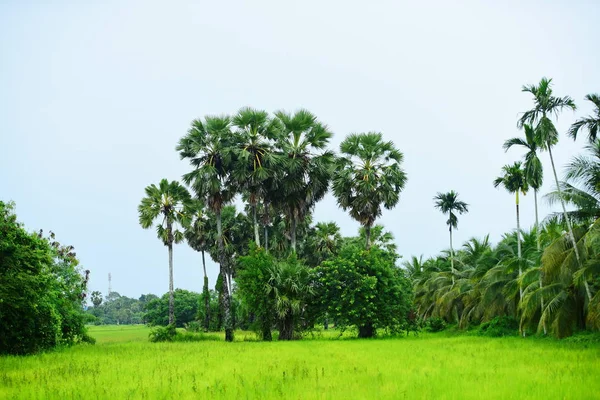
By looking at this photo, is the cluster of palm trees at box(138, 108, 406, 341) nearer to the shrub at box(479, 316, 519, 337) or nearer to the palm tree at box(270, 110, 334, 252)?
the palm tree at box(270, 110, 334, 252)

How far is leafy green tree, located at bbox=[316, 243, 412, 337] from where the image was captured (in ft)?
109

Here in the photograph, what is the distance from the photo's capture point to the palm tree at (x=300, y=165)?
35.9m

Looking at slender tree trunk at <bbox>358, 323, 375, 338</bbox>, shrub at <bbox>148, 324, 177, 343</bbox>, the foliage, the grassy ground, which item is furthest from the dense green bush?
the foliage

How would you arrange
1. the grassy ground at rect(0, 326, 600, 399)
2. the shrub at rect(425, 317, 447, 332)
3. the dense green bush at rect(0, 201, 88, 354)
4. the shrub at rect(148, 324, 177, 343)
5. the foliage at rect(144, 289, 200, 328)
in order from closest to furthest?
the grassy ground at rect(0, 326, 600, 399) < the dense green bush at rect(0, 201, 88, 354) < the shrub at rect(148, 324, 177, 343) < the shrub at rect(425, 317, 447, 332) < the foliage at rect(144, 289, 200, 328)

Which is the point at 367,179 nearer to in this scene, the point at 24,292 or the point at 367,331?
the point at 367,331

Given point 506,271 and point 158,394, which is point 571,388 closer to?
point 158,394

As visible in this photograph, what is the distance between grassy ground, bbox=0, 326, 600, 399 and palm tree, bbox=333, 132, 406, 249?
52.0 feet

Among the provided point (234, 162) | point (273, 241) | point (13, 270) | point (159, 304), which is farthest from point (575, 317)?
point (159, 304)

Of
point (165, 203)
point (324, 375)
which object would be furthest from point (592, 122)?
point (165, 203)

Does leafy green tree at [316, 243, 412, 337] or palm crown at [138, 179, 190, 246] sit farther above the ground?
palm crown at [138, 179, 190, 246]

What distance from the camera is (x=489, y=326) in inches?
→ 1276

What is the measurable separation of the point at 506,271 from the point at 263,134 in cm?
1793

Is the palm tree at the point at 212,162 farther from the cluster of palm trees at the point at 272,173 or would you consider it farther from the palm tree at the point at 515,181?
the palm tree at the point at 515,181

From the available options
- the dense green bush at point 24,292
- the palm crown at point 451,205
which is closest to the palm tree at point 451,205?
the palm crown at point 451,205
